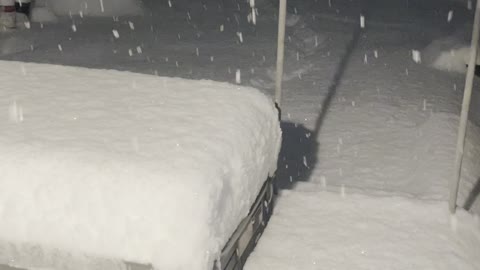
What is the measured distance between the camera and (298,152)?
16.2 feet

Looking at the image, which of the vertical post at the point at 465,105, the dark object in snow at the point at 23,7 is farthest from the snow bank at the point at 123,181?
the dark object in snow at the point at 23,7

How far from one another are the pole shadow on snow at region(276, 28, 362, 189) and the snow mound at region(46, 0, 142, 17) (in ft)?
16.3

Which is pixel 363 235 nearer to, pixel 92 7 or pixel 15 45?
pixel 15 45

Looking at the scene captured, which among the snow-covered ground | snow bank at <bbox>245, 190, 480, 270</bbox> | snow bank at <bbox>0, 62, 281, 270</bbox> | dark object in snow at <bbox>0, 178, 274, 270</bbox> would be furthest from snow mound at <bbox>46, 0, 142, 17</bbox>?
snow bank at <bbox>0, 62, 281, 270</bbox>

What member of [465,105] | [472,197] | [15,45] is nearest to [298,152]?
[472,197]

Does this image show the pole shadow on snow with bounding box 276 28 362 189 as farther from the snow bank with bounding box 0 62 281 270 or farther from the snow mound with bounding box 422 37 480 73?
the snow mound with bounding box 422 37 480 73

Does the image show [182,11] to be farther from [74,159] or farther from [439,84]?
[74,159]

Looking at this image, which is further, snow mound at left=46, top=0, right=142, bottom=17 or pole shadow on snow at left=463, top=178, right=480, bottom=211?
snow mound at left=46, top=0, right=142, bottom=17

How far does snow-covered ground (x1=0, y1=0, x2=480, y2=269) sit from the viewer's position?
9.68 ft

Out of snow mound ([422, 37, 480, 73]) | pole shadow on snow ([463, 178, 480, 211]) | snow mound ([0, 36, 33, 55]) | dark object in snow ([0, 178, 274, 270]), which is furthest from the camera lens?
snow mound ([0, 36, 33, 55])

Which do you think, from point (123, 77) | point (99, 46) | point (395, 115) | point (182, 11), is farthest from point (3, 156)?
point (182, 11)

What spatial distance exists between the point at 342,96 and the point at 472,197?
7.77 ft

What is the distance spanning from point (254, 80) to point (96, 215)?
483 cm

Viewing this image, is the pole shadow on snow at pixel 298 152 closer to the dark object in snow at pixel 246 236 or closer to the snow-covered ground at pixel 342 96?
the snow-covered ground at pixel 342 96
